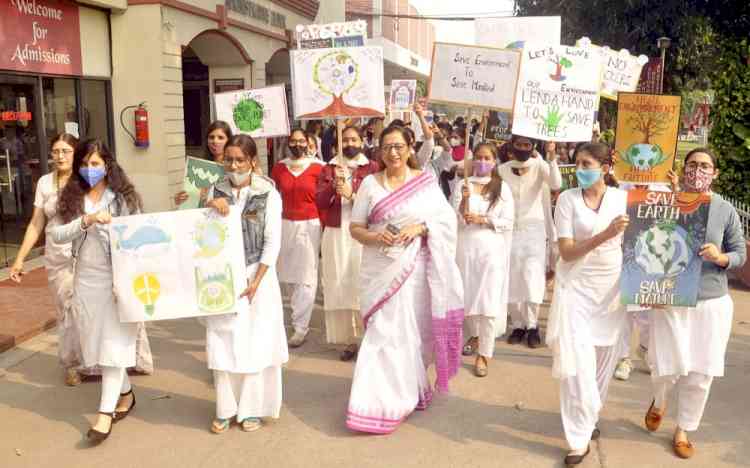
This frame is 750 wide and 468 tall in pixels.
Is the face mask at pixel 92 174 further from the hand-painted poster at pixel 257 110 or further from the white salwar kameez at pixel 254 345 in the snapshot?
the hand-painted poster at pixel 257 110

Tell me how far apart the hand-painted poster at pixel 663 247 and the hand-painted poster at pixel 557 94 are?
200cm

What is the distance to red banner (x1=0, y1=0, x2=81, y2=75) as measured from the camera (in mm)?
8539

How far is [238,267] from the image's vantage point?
166 inches

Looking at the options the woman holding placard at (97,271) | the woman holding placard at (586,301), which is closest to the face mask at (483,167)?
the woman holding placard at (586,301)

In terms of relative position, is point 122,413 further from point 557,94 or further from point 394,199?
point 557,94

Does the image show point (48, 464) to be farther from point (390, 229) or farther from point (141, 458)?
point (390, 229)

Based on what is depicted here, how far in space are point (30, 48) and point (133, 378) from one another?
17.7 feet

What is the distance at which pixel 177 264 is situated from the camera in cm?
→ 422

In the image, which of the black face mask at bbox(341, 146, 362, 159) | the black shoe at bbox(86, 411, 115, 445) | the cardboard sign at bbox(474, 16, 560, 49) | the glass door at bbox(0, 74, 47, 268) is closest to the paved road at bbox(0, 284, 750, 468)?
the black shoe at bbox(86, 411, 115, 445)

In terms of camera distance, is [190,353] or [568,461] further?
[190,353]

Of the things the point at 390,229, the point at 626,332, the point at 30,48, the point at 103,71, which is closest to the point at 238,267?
the point at 390,229

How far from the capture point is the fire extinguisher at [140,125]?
10.7 m

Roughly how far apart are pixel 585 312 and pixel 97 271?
2709 millimetres

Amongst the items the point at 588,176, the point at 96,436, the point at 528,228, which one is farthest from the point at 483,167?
the point at 96,436
